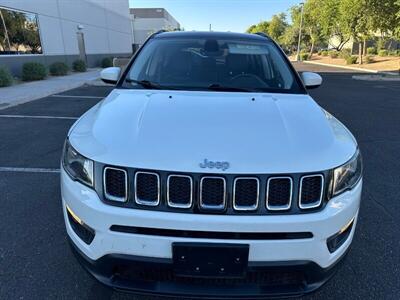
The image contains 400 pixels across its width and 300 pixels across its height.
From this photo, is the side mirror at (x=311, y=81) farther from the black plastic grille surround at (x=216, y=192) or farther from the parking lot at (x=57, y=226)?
the black plastic grille surround at (x=216, y=192)

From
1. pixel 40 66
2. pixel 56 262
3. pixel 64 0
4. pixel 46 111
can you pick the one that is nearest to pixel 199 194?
pixel 56 262

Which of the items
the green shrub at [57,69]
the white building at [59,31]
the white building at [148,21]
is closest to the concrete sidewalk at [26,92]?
the white building at [59,31]

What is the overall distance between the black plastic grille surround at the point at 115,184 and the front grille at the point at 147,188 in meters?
0.07

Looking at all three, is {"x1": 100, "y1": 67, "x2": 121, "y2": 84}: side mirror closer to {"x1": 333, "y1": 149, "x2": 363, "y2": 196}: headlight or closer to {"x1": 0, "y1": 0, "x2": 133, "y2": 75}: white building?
{"x1": 333, "y1": 149, "x2": 363, "y2": 196}: headlight

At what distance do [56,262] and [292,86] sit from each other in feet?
7.87

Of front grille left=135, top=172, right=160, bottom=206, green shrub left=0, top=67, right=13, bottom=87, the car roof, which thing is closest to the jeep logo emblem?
front grille left=135, top=172, right=160, bottom=206

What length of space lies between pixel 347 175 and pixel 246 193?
0.65 metres

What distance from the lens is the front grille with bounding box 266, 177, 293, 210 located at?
192cm

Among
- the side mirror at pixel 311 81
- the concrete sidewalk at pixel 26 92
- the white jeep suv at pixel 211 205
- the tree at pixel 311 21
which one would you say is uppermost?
the tree at pixel 311 21

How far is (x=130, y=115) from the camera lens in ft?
7.95

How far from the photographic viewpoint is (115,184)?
6.49 ft

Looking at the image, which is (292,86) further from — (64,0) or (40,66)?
(64,0)

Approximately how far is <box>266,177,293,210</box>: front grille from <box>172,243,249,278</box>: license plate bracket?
26 cm

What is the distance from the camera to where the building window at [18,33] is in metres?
A: 15.3
